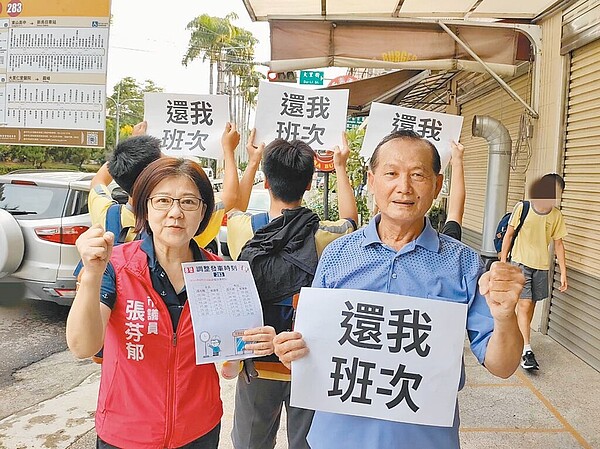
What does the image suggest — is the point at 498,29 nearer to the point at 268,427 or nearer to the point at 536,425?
the point at 536,425

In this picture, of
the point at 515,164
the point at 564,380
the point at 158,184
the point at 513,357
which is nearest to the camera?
the point at 513,357

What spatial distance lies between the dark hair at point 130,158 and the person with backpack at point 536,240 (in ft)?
11.2

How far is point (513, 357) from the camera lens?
4.92ft

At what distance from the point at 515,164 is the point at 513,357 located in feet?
15.5

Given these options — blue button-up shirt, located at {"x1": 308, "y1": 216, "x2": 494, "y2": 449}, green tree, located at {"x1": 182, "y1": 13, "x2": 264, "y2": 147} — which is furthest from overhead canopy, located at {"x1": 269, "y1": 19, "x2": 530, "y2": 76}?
green tree, located at {"x1": 182, "y1": 13, "x2": 264, "y2": 147}

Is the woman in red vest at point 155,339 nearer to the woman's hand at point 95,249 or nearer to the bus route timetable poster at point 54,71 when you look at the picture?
the woman's hand at point 95,249

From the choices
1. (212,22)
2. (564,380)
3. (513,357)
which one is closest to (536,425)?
(564,380)

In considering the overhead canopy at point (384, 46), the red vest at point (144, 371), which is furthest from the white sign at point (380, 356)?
the overhead canopy at point (384, 46)

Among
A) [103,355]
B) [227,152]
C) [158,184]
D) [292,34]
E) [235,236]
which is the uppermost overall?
[292,34]

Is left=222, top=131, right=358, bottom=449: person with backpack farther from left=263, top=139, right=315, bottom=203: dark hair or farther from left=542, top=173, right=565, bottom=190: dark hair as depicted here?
left=542, top=173, right=565, bottom=190: dark hair

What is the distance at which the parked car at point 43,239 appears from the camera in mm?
5203

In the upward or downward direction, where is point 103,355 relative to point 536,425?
upward

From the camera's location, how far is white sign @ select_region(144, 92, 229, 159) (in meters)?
3.05

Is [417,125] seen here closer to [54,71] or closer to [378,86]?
[54,71]
